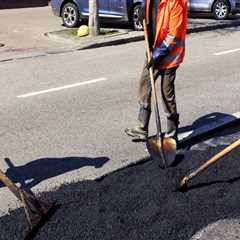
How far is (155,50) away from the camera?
A: 239 inches

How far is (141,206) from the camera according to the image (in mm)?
4961

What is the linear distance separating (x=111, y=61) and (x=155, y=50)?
5.86 metres

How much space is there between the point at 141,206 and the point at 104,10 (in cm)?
1166

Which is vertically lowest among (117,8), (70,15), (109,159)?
(109,159)

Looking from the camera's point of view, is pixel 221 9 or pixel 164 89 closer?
pixel 164 89

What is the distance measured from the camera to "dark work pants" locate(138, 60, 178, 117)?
6285 mm

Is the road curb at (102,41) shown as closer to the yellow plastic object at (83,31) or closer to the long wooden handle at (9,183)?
the yellow plastic object at (83,31)

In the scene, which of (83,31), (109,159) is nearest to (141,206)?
(109,159)

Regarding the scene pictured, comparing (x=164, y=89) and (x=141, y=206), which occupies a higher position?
(x=164, y=89)

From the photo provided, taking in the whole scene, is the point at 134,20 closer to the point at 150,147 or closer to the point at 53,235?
the point at 150,147

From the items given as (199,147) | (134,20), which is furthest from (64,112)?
(134,20)

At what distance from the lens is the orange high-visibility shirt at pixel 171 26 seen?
230 inches

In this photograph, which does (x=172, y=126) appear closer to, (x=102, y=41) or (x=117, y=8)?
(x=102, y=41)

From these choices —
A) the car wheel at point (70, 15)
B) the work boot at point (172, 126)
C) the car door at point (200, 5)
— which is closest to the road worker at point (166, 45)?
the work boot at point (172, 126)
